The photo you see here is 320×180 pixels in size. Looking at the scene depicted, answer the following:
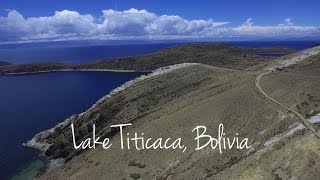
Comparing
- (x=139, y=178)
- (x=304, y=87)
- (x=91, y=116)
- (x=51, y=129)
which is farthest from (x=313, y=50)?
(x=139, y=178)

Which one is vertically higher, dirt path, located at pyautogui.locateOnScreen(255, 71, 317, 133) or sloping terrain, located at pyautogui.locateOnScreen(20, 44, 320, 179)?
dirt path, located at pyautogui.locateOnScreen(255, 71, 317, 133)

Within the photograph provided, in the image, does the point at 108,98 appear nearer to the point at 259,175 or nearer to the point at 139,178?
the point at 139,178

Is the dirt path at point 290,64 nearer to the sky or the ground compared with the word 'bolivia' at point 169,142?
nearer to the sky

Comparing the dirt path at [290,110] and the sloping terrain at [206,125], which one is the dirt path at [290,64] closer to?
the dirt path at [290,110]

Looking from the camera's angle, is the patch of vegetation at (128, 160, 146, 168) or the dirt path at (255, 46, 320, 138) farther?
the patch of vegetation at (128, 160, 146, 168)

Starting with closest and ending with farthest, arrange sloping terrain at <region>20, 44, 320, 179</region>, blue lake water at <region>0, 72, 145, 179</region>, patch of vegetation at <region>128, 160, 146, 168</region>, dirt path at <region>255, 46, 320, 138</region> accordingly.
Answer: sloping terrain at <region>20, 44, 320, 179</region> → dirt path at <region>255, 46, 320, 138</region> → patch of vegetation at <region>128, 160, 146, 168</region> → blue lake water at <region>0, 72, 145, 179</region>

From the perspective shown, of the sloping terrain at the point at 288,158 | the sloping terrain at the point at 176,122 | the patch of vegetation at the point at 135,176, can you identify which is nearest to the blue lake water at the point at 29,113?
the sloping terrain at the point at 176,122

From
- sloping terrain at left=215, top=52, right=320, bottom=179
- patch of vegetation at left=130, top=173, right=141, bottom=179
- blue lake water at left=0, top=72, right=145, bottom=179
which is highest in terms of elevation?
sloping terrain at left=215, top=52, right=320, bottom=179

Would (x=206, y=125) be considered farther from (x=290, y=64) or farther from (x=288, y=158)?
(x=290, y=64)

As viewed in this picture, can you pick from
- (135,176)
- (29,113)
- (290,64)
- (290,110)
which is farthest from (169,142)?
(29,113)

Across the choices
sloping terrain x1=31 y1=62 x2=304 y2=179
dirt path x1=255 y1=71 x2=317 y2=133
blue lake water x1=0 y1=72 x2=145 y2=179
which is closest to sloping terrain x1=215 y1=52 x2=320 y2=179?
dirt path x1=255 y1=71 x2=317 y2=133

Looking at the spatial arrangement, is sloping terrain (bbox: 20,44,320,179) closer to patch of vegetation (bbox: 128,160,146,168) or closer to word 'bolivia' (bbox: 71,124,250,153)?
patch of vegetation (bbox: 128,160,146,168)
